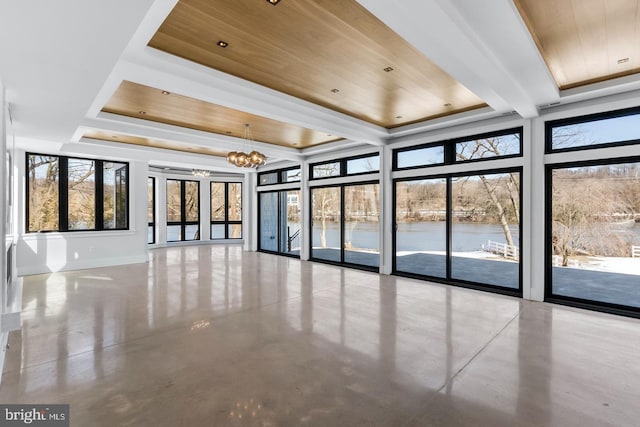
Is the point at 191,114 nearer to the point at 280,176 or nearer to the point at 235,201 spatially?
the point at 280,176

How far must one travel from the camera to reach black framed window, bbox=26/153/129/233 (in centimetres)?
746

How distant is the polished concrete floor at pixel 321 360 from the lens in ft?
7.74

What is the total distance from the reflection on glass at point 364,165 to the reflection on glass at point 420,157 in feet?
2.09

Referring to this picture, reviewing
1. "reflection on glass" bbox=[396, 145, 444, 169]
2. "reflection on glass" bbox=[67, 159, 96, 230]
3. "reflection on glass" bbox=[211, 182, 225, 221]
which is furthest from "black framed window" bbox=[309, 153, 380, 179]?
"reflection on glass" bbox=[211, 182, 225, 221]

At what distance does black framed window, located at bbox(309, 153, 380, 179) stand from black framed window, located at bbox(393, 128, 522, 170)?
0.69m

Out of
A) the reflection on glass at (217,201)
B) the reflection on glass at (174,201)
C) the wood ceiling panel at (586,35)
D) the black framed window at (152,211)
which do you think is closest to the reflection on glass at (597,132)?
the wood ceiling panel at (586,35)

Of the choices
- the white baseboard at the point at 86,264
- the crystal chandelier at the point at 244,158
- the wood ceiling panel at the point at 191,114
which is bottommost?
the white baseboard at the point at 86,264

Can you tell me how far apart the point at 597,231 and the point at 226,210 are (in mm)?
12729

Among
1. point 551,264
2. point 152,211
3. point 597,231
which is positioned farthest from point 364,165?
point 152,211

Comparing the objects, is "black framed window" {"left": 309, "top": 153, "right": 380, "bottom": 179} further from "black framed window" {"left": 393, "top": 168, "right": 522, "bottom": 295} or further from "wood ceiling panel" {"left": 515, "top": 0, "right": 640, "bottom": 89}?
"wood ceiling panel" {"left": 515, "top": 0, "right": 640, "bottom": 89}

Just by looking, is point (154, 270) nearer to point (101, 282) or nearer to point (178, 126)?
point (101, 282)

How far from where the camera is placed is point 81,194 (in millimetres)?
8133

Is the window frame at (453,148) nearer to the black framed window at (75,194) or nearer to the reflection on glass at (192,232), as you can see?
the black framed window at (75,194)

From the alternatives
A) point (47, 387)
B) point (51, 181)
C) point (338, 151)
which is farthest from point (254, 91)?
point (51, 181)
